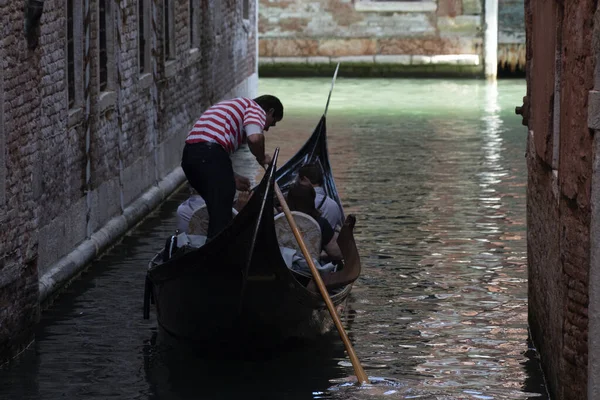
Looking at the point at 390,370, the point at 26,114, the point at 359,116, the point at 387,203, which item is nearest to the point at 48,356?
the point at 26,114

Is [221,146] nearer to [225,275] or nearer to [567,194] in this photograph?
[225,275]

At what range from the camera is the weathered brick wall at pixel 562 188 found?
5.10m

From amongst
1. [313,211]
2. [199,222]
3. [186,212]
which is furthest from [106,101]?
[313,211]

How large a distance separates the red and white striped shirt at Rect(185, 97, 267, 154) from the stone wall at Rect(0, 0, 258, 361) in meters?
0.89

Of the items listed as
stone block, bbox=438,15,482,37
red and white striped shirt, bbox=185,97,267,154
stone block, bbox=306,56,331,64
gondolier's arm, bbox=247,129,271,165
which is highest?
red and white striped shirt, bbox=185,97,267,154

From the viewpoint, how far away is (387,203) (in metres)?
12.1

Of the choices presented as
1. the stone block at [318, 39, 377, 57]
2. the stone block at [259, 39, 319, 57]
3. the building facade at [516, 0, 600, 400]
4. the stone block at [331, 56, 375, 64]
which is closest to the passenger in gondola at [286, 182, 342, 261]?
the building facade at [516, 0, 600, 400]

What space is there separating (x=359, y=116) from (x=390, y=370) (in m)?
12.5

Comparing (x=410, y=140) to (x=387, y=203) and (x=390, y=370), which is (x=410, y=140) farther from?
(x=390, y=370)

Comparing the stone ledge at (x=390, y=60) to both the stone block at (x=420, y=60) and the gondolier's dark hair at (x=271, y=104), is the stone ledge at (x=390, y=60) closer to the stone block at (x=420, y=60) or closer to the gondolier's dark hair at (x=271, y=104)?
the stone block at (x=420, y=60)

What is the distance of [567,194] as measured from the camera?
5.43 meters

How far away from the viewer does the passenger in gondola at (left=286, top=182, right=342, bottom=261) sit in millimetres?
8016

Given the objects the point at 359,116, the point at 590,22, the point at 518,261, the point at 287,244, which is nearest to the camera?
the point at 590,22

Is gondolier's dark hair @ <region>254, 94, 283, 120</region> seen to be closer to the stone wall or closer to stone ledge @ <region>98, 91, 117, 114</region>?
the stone wall
